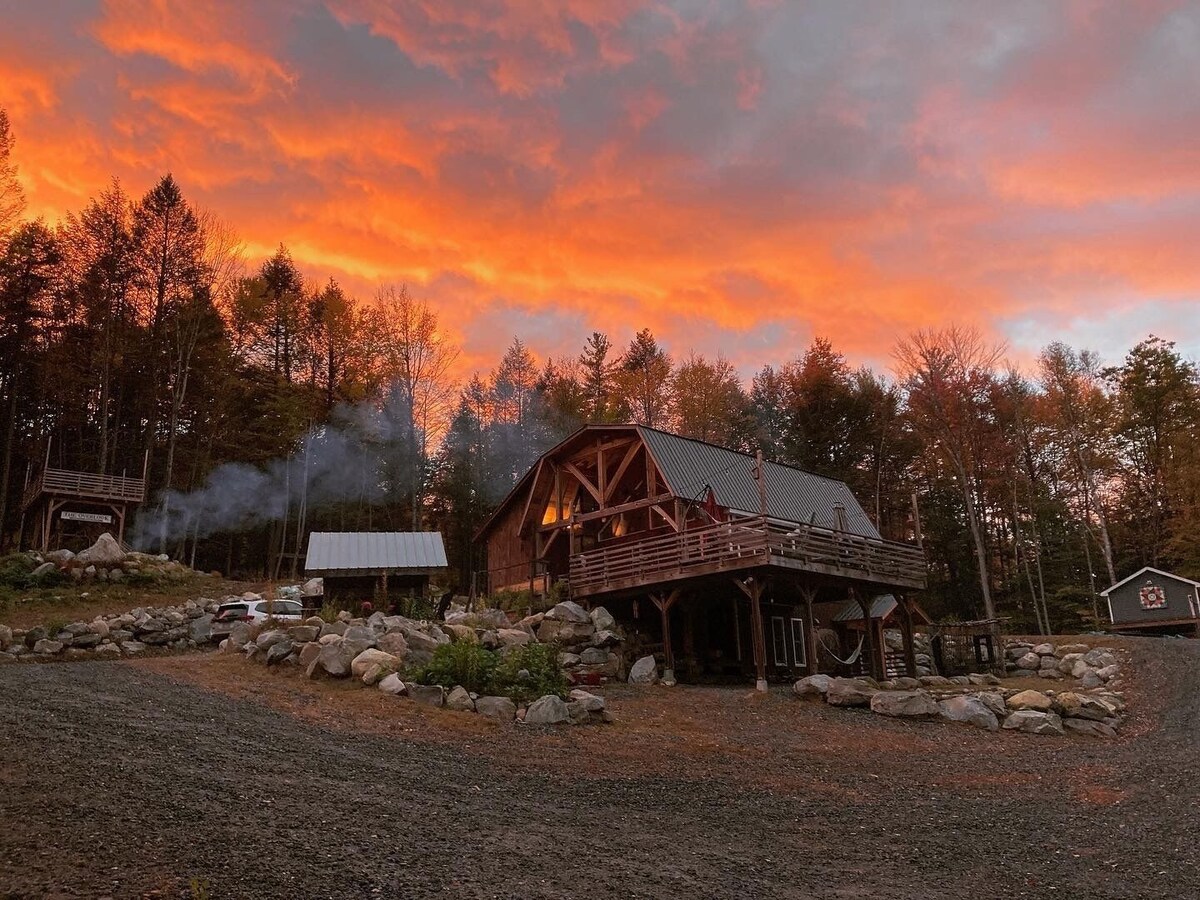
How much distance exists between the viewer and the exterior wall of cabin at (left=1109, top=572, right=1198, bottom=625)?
31.8 metres

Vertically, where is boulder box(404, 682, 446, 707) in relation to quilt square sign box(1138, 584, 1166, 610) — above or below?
below

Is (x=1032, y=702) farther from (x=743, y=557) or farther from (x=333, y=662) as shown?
(x=333, y=662)

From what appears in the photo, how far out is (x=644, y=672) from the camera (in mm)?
21109

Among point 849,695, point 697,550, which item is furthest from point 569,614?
point 849,695

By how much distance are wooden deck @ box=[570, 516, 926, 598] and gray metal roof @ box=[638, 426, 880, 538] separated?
194 cm

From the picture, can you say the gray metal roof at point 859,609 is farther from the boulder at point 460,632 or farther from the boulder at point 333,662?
the boulder at point 333,662


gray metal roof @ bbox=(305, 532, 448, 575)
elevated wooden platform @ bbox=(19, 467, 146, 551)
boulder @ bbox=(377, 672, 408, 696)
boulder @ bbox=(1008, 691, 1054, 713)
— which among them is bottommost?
boulder @ bbox=(1008, 691, 1054, 713)

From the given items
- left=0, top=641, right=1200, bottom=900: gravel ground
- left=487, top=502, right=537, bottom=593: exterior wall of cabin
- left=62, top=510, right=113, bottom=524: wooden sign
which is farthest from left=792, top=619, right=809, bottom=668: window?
left=62, top=510, right=113, bottom=524: wooden sign

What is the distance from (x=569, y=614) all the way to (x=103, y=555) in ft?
60.5

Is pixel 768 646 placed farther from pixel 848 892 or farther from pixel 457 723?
pixel 848 892

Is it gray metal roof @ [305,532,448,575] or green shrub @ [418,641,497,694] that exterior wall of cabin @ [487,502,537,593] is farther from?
green shrub @ [418,641,497,694]

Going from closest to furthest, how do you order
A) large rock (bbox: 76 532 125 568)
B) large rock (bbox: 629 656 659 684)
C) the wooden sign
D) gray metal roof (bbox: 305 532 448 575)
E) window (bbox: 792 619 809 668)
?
large rock (bbox: 629 656 659 684) < gray metal roof (bbox: 305 532 448 575) < window (bbox: 792 619 809 668) < large rock (bbox: 76 532 125 568) < the wooden sign

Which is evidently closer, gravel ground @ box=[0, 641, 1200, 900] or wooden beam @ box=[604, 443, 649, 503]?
gravel ground @ box=[0, 641, 1200, 900]

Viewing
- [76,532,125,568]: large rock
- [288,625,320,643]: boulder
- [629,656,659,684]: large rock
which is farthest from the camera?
[76,532,125,568]: large rock
